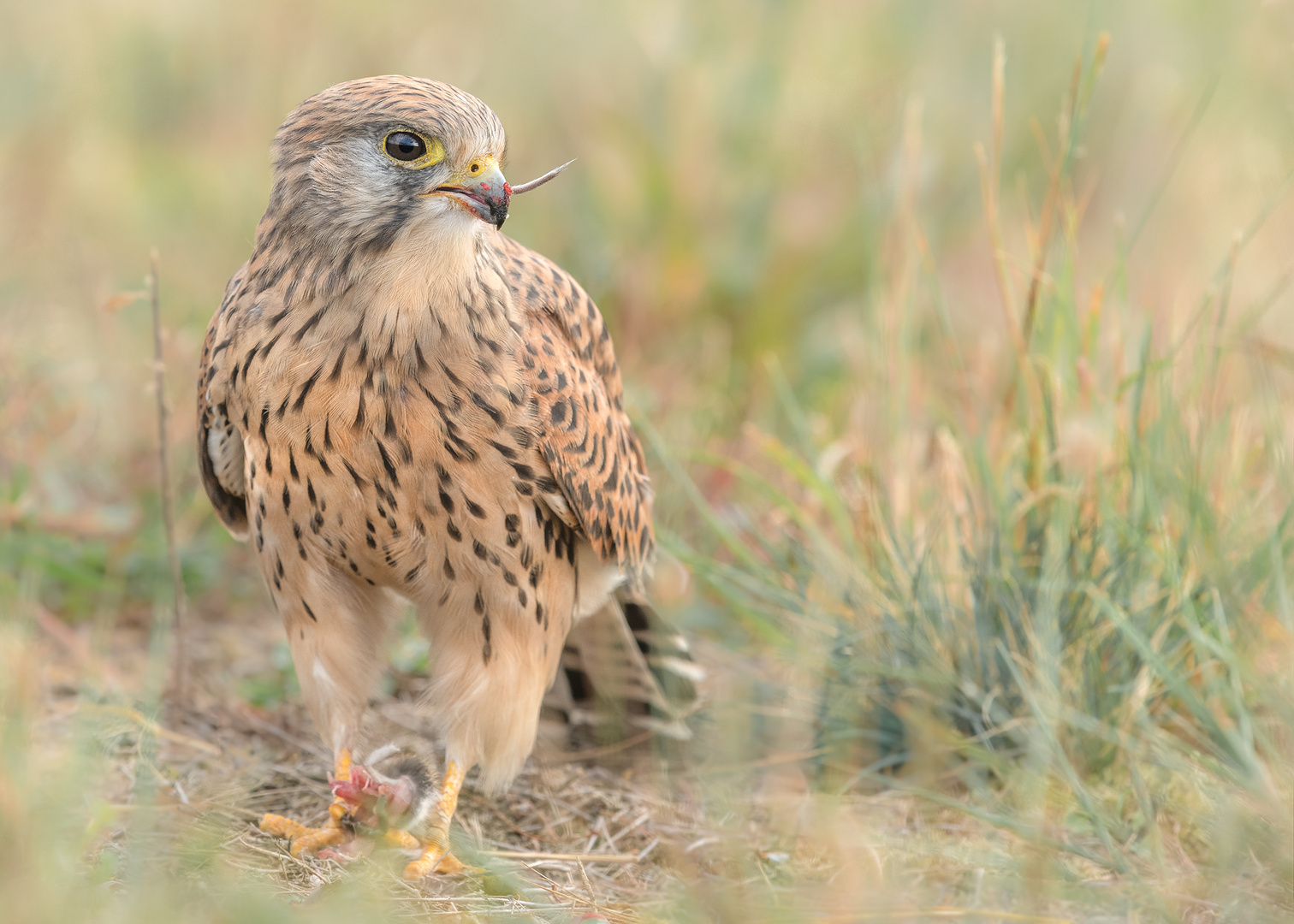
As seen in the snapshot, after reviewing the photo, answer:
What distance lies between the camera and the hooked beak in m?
2.63

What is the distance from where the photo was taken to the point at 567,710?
149 inches

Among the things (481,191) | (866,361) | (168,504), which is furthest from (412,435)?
(866,361)

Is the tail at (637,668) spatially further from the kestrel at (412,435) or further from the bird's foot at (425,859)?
the bird's foot at (425,859)

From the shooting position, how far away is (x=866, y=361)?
466cm

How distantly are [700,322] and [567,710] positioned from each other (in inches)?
92.0

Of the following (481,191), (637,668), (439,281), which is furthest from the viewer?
(637,668)

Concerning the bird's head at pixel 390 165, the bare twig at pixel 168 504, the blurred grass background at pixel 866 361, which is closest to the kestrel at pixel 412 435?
the bird's head at pixel 390 165

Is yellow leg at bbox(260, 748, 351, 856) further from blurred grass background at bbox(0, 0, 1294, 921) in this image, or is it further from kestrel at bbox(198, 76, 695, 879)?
blurred grass background at bbox(0, 0, 1294, 921)

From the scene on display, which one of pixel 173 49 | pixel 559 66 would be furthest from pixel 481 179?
pixel 173 49

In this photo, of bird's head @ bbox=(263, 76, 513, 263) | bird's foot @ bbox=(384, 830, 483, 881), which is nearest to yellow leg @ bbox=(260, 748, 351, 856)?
bird's foot @ bbox=(384, 830, 483, 881)

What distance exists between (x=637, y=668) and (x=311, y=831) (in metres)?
1.02

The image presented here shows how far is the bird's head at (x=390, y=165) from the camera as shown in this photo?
2635mm

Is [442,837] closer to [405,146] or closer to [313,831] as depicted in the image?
[313,831]

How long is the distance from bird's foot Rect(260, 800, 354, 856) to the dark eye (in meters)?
1.41
